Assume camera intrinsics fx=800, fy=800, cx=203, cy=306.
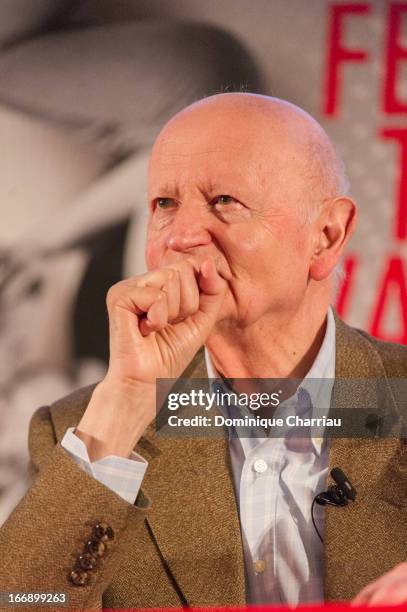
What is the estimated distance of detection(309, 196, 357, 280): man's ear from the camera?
201 cm

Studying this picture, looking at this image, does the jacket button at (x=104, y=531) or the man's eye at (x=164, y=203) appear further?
the man's eye at (x=164, y=203)

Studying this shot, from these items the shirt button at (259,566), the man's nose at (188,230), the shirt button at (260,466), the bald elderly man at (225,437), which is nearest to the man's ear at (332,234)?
the bald elderly man at (225,437)

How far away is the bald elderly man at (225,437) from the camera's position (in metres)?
1.63

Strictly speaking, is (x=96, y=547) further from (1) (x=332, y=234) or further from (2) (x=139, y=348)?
(1) (x=332, y=234)

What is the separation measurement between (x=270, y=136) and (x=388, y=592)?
3.45ft

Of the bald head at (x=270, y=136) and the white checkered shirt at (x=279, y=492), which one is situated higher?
the bald head at (x=270, y=136)

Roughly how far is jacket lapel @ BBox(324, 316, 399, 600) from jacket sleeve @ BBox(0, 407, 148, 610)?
0.45m

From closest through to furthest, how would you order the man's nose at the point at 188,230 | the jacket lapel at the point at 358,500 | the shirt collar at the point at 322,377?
the jacket lapel at the point at 358,500, the man's nose at the point at 188,230, the shirt collar at the point at 322,377

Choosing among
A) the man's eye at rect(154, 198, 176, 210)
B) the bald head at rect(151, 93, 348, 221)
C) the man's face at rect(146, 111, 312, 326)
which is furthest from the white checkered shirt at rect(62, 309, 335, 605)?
the man's eye at rect(154, 198, 176, 210)

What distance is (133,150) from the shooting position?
2.22 metres

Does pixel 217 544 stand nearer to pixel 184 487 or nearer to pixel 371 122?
pixel 184 487

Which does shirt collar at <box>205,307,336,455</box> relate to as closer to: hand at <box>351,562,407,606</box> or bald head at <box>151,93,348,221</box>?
bald head at <box>151,93,348,221</box>

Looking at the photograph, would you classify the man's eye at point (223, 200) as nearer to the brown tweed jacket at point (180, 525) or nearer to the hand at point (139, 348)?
the hand at point (139, 348)

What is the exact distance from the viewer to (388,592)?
1.43 m
